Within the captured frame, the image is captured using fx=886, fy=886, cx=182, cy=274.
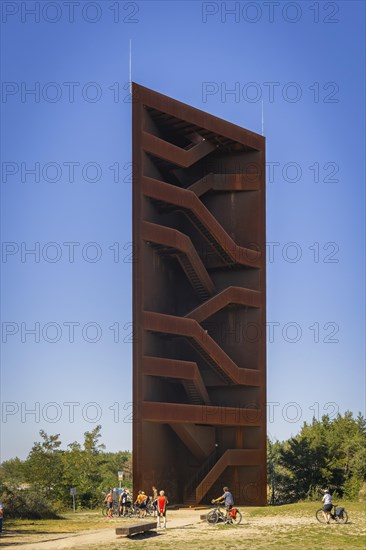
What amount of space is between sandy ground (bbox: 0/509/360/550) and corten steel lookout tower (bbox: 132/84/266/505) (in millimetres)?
12060

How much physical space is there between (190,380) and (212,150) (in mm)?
14833

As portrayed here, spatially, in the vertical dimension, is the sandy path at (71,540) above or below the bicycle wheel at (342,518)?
above

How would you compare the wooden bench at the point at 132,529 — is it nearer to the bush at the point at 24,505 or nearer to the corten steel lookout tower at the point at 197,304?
the bush at the point at 24,505

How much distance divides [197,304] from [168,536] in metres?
25.4

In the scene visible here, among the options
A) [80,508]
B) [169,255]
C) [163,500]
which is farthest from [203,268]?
[163,500]

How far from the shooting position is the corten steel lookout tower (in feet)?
158

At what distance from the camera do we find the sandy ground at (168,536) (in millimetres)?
28188

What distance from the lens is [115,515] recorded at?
39500mm

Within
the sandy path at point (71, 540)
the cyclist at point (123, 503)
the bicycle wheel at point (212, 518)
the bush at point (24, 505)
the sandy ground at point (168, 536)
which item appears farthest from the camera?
the bush at point (24, 505)

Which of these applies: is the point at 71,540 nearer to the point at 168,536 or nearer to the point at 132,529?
the point at 132,529

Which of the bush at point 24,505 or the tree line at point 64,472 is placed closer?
the bush at point 24,505

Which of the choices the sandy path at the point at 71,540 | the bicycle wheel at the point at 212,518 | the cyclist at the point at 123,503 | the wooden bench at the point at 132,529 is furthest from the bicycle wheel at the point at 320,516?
the cyclist at the point at 123,503

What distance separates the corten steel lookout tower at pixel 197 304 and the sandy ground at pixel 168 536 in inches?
475

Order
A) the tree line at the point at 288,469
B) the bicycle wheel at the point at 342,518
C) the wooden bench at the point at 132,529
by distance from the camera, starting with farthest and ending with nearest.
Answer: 1. the tree line at the point at 288,469
2. the bicycle wheel at the point at 342,518
3. the wooden bench at the point at 132,529
